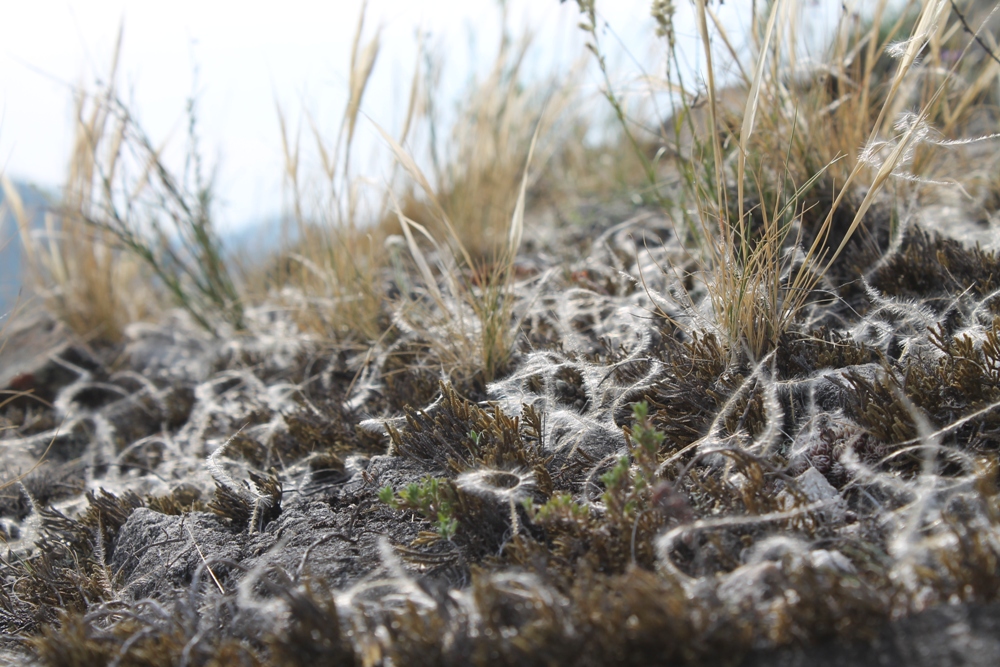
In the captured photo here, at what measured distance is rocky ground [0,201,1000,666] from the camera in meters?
1.15

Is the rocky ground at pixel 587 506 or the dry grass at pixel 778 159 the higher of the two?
the dry grass at pixel 778 159

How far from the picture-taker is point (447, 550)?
5.41 ft

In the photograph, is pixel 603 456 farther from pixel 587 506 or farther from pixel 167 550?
pixel 167 550

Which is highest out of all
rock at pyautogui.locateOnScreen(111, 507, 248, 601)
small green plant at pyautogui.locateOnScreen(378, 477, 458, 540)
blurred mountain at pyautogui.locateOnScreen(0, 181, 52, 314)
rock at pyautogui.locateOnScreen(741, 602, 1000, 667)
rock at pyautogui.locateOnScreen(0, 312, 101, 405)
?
blurred mountain at pyautogui.locateOnScreen(0, 181, 52, 314)

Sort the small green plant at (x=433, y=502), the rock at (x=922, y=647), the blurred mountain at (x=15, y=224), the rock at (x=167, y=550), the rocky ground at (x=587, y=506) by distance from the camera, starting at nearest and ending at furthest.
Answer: the rock at (x=922, y=647)
the rocky ground at (x=587, y=506)
the small green plant at (x=433, y=502)
the rock at (x=167, y=550)
the blurred mountain at (x=15, y=224)

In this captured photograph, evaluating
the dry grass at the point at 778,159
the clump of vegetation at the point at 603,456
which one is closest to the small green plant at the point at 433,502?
the clump of vegetation at the point at 603,456

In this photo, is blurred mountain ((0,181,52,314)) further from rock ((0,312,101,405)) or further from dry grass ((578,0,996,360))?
dry grass ((578,0,996,360))

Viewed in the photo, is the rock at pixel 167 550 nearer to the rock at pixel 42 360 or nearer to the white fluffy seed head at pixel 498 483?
the white fluffy seed head at pixel 498 483

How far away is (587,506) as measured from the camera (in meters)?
1.52

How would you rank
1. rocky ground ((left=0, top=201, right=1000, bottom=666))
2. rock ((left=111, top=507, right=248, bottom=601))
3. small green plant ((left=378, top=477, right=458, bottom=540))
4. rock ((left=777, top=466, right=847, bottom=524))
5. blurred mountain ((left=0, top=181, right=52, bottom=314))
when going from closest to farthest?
rocky ground ((left=0, top=201, right=1000, bottom=666)) < rock ((left=777, top=466, right=847, bottom=524)) < small green plant ((left=378, top=477, right=458, bottom=540)) < rock ((left=111, top=507, right=248, bottom=601)) < blurred mountain ((left=0, top=181, right=52, bottom=314))

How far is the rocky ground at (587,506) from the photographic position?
115cm

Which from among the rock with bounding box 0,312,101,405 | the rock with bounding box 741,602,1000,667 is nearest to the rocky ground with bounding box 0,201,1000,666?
the rock with bounding box 741,602,1000,667

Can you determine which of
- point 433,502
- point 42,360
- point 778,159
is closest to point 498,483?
point 433,502

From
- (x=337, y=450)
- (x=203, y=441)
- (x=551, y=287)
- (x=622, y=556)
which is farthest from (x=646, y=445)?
(x=203, y=441)
